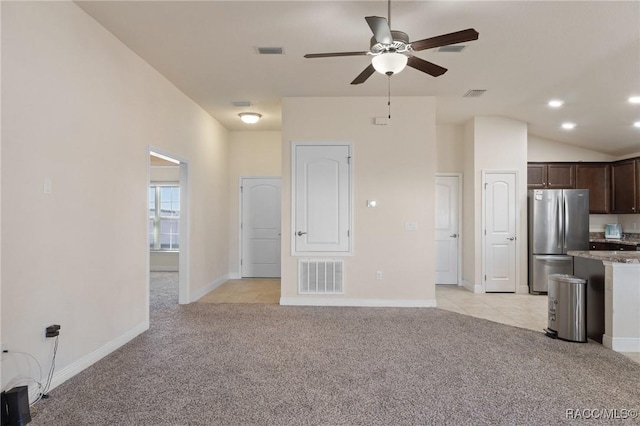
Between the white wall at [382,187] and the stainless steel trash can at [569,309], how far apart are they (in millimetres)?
1604

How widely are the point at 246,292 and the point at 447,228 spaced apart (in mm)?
3822

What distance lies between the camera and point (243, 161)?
7.48 m

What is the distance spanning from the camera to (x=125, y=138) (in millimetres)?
3770

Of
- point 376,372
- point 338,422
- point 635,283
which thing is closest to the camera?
point 338,422

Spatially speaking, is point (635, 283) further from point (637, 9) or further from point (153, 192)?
point (153, 192)

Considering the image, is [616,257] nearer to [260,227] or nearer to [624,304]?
[624,304]

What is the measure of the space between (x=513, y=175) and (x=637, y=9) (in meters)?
3.54

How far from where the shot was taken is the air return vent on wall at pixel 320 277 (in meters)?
5.33

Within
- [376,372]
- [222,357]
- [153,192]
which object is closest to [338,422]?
[376,372]

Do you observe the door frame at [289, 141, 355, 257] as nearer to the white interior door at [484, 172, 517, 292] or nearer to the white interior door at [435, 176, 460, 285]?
the white interior door at [435, 176, 460, 285]

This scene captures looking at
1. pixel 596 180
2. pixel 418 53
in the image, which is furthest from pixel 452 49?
pixel 596 180

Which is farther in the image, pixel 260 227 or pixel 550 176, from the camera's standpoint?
pixel 260 227

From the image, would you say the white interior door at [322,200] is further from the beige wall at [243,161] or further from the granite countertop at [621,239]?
the granite countertop at [621,239]

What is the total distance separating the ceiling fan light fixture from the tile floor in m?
3.44
